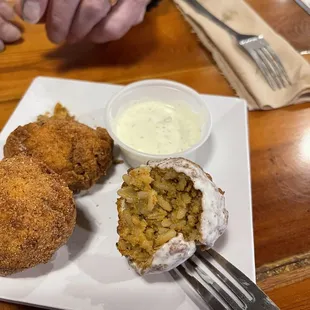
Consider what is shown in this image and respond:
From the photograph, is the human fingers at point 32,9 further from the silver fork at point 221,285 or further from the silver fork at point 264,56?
the silver fork at point 221,285

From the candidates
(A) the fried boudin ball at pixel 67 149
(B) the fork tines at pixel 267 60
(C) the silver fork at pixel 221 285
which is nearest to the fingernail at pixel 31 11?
(A) the fried boudin ball at pixel 67 149

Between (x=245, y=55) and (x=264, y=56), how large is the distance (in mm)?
81

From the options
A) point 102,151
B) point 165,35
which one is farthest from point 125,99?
point 165,35

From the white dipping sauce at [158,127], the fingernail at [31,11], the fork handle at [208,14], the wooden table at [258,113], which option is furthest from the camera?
the fork handle at [208,14]

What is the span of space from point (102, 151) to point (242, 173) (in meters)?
0.46

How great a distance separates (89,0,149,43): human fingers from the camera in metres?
1.89

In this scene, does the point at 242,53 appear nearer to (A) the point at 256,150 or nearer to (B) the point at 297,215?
(A) the point at 256,150

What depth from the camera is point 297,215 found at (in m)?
1.40

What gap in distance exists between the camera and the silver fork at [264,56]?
6.06 feet

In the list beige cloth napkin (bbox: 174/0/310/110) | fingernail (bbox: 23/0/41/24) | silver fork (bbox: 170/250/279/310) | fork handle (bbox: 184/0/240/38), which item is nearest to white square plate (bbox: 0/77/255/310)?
silver fork (bbox: 170/250/279/310)

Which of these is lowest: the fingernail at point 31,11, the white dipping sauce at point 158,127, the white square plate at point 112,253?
the white square plate at point 112,253

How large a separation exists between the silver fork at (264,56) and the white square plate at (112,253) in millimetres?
300

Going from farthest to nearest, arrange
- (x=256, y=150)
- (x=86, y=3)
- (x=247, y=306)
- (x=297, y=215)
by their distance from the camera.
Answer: (x=86, y=3) → (x=256, y=150) → (x=297, y=215) → (x=247, y=306)

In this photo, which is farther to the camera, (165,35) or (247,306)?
(165,35)
